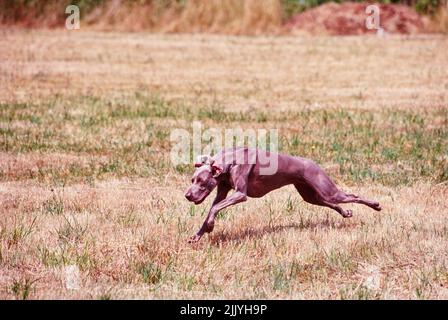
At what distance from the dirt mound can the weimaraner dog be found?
22703mm

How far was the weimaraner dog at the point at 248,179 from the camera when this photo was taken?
19.0 ft

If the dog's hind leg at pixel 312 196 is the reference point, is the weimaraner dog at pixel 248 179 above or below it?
above

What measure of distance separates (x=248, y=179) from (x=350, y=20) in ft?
79.6

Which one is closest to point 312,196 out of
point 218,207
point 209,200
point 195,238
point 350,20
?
point 218,207

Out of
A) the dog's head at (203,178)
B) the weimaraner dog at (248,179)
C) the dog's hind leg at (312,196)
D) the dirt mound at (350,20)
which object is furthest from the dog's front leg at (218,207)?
the dirt mound at (350,20)

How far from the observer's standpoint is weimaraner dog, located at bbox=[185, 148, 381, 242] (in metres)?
5.79

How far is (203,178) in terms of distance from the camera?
18.9 ft

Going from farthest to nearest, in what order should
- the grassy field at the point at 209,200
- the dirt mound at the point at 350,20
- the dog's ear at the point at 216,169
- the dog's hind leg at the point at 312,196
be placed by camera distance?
the dirt mound at the point at 350,20 < the dog's hind leg at the point at 312,196 < the dog's ear at the point at 216,169 < the grassy field at the point at 209,200

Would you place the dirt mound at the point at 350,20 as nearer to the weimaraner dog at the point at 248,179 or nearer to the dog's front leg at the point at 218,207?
the weimaraner dog at the point at 248,179

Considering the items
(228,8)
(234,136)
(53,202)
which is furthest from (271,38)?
(53,202)

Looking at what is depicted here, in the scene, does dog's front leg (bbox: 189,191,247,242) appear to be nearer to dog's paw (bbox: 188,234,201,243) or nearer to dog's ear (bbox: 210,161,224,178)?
dog's paw (bbox: 188,234,201,243)

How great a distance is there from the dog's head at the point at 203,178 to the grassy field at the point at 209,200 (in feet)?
1.35
